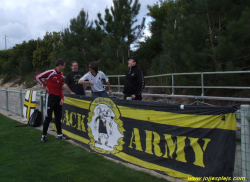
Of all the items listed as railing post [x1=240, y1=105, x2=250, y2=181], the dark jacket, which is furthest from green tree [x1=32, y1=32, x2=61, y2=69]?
railing post [x1=240, y1=105, x2=250, y2=181]

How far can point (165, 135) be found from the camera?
11.0 ft

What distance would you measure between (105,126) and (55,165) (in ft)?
3.52

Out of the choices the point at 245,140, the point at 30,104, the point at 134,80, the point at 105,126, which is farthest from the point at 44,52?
the point at 245,140

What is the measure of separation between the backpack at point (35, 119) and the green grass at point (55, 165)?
1.54 metres

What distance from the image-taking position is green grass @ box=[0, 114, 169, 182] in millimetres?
3334

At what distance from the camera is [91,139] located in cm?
472

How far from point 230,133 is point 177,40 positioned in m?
7.22

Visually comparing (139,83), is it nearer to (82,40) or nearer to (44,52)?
(82,40)

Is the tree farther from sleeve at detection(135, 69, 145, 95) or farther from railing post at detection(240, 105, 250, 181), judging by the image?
railing post at detection(240, 105, 250, 181)

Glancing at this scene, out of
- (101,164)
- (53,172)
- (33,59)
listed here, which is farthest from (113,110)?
(33,59)

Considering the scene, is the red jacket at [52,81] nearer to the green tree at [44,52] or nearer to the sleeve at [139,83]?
the sleeve at [139,83]

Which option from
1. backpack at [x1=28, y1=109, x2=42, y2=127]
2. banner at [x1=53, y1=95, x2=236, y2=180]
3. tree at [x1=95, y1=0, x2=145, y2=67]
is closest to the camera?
banner at [x1=53, y1=95, x2=236, y2=180]

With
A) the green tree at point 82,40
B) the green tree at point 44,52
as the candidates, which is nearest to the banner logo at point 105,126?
the green tree at point 82,40

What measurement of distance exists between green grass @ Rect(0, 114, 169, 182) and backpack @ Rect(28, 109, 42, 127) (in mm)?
1539
